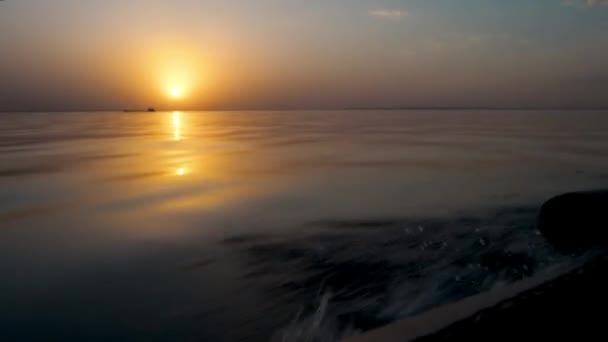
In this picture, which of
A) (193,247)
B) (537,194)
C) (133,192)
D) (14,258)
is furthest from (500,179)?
(14,258)

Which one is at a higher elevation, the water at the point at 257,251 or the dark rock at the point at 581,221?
the dark rock at the point at 581,221

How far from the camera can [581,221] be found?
5.46 metres

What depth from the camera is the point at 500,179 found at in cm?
1167

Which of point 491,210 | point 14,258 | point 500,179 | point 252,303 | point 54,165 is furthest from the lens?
point 54,165

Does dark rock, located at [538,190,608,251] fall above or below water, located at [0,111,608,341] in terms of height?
above

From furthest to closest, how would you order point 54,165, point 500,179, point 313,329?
point 54,165 → point 500,179 → point 313,329

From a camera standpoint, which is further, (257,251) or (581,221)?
(257,251)

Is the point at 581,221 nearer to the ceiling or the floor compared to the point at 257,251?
nearer to the ceiling

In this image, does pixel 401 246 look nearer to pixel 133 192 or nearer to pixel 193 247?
pixel 193 247

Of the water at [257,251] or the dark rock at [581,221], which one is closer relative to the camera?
the water at [257,251]

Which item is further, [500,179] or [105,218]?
[500,179]

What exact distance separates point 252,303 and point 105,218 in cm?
504

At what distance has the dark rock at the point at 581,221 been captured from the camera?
5.30 metres

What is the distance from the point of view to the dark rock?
5.30 m
